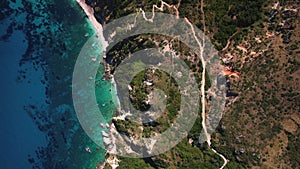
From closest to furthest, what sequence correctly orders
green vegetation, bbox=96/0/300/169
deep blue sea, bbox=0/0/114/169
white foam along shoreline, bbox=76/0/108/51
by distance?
green vegetation, bbox=96/0/300/169 → deep blue sea, bbox=0/0/114/169 → white foam along shoreline, bbox=76/0/108/51

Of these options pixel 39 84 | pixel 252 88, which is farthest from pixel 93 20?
pixel 252 88

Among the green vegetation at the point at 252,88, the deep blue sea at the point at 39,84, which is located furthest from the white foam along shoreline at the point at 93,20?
the green vegetation at the point at 252,88

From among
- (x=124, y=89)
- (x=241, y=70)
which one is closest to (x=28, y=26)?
(x=124, y=89)

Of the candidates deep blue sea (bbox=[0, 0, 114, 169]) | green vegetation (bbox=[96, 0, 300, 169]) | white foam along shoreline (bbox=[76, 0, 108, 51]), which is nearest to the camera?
green vegetation (bbox=[96, 0, 300, 169])

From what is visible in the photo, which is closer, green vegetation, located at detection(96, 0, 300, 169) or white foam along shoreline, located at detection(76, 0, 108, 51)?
green vegetation, located at detection(96, 0, 300, 169)

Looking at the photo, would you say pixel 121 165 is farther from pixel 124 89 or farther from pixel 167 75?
pixel 167 75

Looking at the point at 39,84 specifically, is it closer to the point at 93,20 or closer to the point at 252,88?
the point at 93,20

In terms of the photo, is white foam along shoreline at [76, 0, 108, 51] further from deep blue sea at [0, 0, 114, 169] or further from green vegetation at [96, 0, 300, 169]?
green vegetation at [96, 0, 300, 169]

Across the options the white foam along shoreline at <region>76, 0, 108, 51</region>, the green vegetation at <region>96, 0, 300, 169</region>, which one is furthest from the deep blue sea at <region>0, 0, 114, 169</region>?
the green vegetation at <region>96, 0, 300, 169</region>
